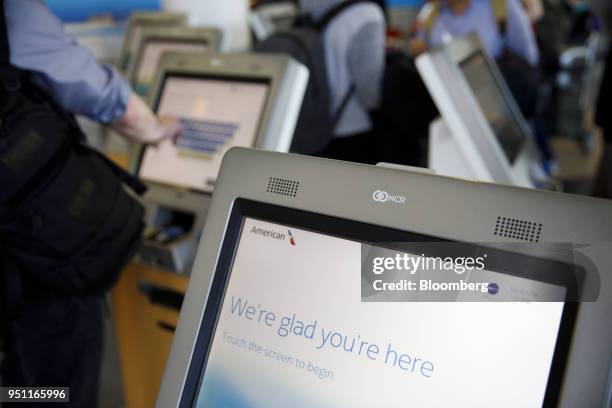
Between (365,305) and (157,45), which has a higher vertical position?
→ (157,45)

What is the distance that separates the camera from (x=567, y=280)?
50 centimetres

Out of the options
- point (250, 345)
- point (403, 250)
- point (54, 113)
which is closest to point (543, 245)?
point (403, 250)

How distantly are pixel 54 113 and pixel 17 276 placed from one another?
0.36m

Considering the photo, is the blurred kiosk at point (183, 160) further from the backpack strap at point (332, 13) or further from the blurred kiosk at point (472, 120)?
the backpack strap at point (332, 13)

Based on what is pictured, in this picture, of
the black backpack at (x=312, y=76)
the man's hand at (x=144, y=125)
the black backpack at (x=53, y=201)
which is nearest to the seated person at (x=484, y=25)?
the black backpack at (x=312, y=76)

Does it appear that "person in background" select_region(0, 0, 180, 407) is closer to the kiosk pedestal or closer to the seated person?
the kiosk pedestal

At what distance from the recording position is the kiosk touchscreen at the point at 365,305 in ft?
1.67

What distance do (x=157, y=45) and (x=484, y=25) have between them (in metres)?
1.55

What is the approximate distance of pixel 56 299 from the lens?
1.23 metres

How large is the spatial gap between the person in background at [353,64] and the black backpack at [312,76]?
0.15ft

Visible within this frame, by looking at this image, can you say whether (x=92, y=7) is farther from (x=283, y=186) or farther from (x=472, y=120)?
(x=283, y=186)

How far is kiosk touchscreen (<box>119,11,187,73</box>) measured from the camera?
2.27 m

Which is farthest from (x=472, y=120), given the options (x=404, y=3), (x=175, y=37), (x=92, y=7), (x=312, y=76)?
(x=404, y=3)

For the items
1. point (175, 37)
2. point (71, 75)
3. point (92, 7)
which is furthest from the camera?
point (92, 7)
